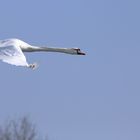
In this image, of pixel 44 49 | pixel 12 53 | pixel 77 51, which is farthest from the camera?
pixel 77 51

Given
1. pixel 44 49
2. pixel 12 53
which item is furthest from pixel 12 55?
pixel 44 49

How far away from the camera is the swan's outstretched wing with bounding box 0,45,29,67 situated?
33562 millimetres

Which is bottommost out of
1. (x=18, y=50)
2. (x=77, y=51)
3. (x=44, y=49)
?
(x=77, y=51)

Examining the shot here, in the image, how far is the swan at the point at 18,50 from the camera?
33.7 m

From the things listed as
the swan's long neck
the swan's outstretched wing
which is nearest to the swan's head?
the swan's long neck

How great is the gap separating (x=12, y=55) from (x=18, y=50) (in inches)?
52.5

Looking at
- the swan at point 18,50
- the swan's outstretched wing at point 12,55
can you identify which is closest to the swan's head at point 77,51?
the swan at point 18,50

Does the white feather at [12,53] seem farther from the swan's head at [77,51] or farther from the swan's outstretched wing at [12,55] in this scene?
the swan's head at [77,51]

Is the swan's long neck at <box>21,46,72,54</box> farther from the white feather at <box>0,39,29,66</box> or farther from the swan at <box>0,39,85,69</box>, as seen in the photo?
the white feather at <box>0,39,29,66</box>

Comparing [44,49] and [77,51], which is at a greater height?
[44,49]

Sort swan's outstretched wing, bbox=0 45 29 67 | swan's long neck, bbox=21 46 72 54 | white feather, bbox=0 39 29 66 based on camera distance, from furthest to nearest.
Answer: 1. swan's long neck, bbox=21 46 72 54
2. white feather, bbox=0 39 29 66
3. swan's outstretched wing, bbox=0 45 29 67

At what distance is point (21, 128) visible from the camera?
8288 centimetres

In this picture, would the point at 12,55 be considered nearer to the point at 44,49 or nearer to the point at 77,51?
the point at 44,49

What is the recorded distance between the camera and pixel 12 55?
3503 cm
